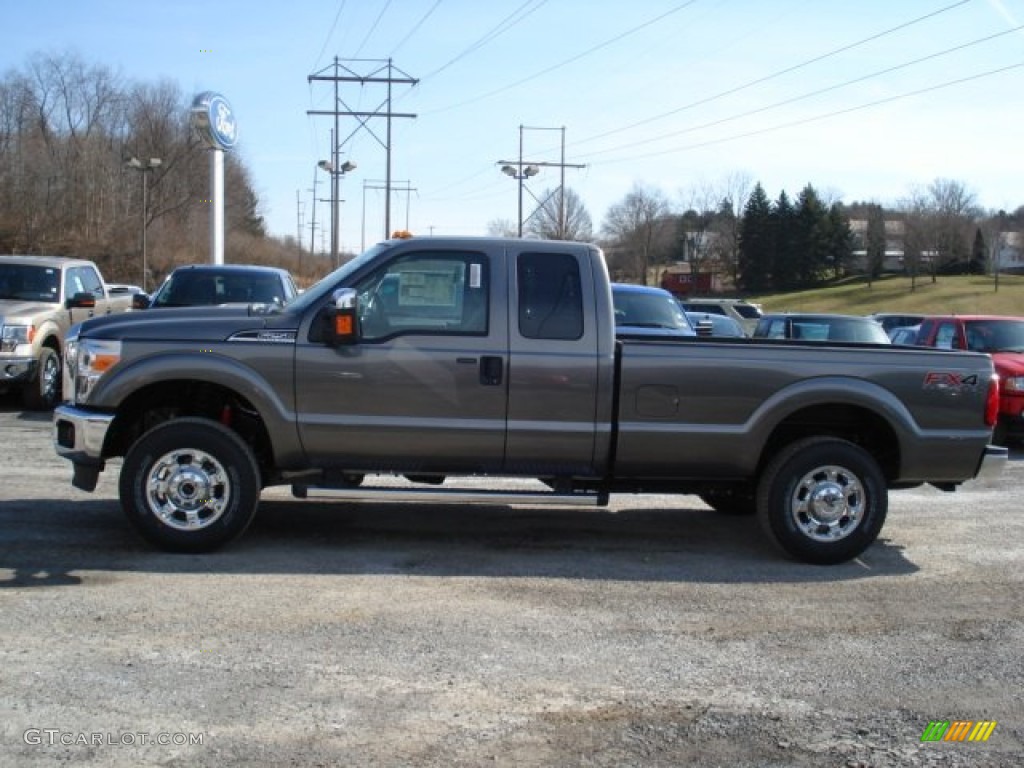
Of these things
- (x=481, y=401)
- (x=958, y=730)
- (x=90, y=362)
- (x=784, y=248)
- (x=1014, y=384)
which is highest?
(x=784, y=248)

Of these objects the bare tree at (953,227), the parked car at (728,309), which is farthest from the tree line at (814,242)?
the parked car at (728,309)

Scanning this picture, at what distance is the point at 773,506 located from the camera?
6531mm

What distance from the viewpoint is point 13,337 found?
12164mm

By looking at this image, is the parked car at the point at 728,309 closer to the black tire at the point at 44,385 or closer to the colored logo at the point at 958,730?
the black tire at the point at 44,385

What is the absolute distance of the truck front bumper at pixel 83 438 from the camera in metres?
Result: 6.16

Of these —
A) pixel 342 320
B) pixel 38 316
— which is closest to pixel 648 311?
pixel 342 320

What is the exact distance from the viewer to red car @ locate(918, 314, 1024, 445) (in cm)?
Result: 1182

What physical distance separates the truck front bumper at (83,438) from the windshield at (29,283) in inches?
302

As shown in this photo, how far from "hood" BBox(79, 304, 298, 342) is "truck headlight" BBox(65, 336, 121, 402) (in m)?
0.06

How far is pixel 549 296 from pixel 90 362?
2.95 metres

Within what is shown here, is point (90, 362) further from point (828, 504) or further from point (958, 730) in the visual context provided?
point (958, 730)

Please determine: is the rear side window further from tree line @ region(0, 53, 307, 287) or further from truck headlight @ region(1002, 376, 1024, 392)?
tree line @ region(0, 53, 307, 287)

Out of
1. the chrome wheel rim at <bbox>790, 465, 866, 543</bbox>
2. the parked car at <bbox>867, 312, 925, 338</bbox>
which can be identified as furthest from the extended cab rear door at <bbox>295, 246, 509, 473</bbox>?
the parked car at <bbox>867, 312, 925, 338</bbox>

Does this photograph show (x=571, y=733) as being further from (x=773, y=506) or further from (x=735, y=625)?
(x=773, y=506)
